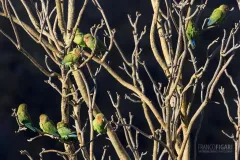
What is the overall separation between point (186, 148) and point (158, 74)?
1931mm

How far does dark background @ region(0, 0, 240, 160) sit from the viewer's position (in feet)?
13.3

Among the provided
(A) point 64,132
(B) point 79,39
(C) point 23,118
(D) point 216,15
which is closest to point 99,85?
(D) point 216,15

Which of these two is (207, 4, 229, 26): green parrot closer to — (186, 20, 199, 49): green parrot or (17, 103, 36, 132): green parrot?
(186, 20, 199, 49): green parrot

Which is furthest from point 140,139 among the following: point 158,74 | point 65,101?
point 65,101

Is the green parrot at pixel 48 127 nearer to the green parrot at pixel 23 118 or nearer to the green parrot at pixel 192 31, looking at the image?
the green parrot at pixel 23 118

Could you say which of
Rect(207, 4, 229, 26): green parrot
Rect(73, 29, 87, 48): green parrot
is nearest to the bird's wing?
Rect(207, 4, 229, 26): green parrot

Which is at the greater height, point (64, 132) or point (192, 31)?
point (192, 31)

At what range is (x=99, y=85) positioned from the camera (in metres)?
4.20

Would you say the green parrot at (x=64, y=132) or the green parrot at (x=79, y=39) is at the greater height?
the green parrot at (x=79, y=39)

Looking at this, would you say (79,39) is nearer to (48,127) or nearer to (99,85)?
(48,127)

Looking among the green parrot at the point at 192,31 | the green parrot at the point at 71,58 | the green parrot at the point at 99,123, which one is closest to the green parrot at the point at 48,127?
the green parrot at the point at 99,123

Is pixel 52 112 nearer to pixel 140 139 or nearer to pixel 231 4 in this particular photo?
pixel 140 139

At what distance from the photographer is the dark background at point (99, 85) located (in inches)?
160

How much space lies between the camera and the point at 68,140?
2133 mm
